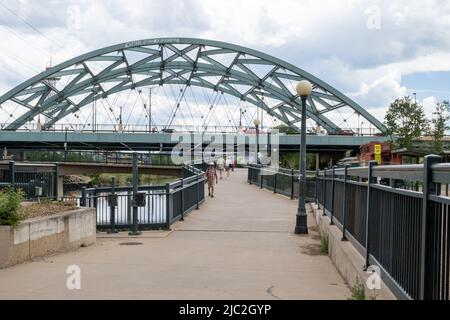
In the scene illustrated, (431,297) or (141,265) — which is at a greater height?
(431,297)

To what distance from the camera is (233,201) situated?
25281 mm

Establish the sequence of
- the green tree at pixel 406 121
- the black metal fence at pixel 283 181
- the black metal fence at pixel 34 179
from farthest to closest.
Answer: the green tree at pixel 406 121
the black metal fence at pixel 283 181
the black metal fence at pixel 34 179

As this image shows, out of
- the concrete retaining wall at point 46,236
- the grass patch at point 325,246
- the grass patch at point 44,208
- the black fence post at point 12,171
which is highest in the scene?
the black fence post at point 12,171

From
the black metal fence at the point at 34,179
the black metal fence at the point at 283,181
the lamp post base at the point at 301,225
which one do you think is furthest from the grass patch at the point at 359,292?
the black metal fence at the point at 283,181

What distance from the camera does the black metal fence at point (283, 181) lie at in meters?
24.8

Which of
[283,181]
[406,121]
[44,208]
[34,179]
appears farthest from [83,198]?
[406,121]

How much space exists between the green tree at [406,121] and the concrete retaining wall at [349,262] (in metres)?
42.6

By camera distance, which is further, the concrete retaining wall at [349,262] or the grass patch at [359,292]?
the grass patch at [359,292]

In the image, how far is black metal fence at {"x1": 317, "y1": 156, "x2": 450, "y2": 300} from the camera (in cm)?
412

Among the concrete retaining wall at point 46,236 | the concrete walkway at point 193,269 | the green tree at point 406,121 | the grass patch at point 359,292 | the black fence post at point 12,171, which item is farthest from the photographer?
the green tree at point 406,121

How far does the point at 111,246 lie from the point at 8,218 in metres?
3.39

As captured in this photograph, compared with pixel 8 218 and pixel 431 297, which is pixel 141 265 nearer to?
pixel 8 218

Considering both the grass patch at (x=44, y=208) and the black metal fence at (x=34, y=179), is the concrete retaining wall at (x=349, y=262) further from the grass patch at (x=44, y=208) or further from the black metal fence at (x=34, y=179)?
the black metal fence at (x=34, y=179)
